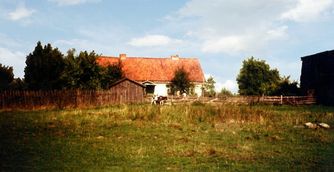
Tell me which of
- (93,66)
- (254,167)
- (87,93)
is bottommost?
(254,167)

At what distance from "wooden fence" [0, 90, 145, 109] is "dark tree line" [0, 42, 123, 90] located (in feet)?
16.5

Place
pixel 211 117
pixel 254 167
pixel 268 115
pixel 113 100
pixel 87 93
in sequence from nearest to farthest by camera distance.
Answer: pixel 254 167 < pixel 211 117 < pixel 268 115 < pixel 87 93 < pixel 113 100

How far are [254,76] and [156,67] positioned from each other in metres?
16.8

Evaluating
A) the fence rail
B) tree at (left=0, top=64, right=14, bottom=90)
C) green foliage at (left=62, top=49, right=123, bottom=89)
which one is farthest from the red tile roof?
the fence rail

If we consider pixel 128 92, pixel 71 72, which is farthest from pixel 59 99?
pixel 128 92

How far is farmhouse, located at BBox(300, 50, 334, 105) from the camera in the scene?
4753 cm

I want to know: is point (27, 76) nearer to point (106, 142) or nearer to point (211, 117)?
point (211, 117)

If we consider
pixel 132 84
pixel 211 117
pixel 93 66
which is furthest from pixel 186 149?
pixel 132 84

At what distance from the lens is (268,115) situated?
80.6 ft

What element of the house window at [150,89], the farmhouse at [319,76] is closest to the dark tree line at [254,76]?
the farmhouse at [319,76]

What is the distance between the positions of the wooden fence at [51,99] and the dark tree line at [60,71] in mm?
5026

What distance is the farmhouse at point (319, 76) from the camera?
47531 mm

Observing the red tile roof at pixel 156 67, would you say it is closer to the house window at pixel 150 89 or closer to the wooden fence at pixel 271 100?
the house window at pixel 150 89

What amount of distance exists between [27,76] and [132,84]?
12.8 meters
